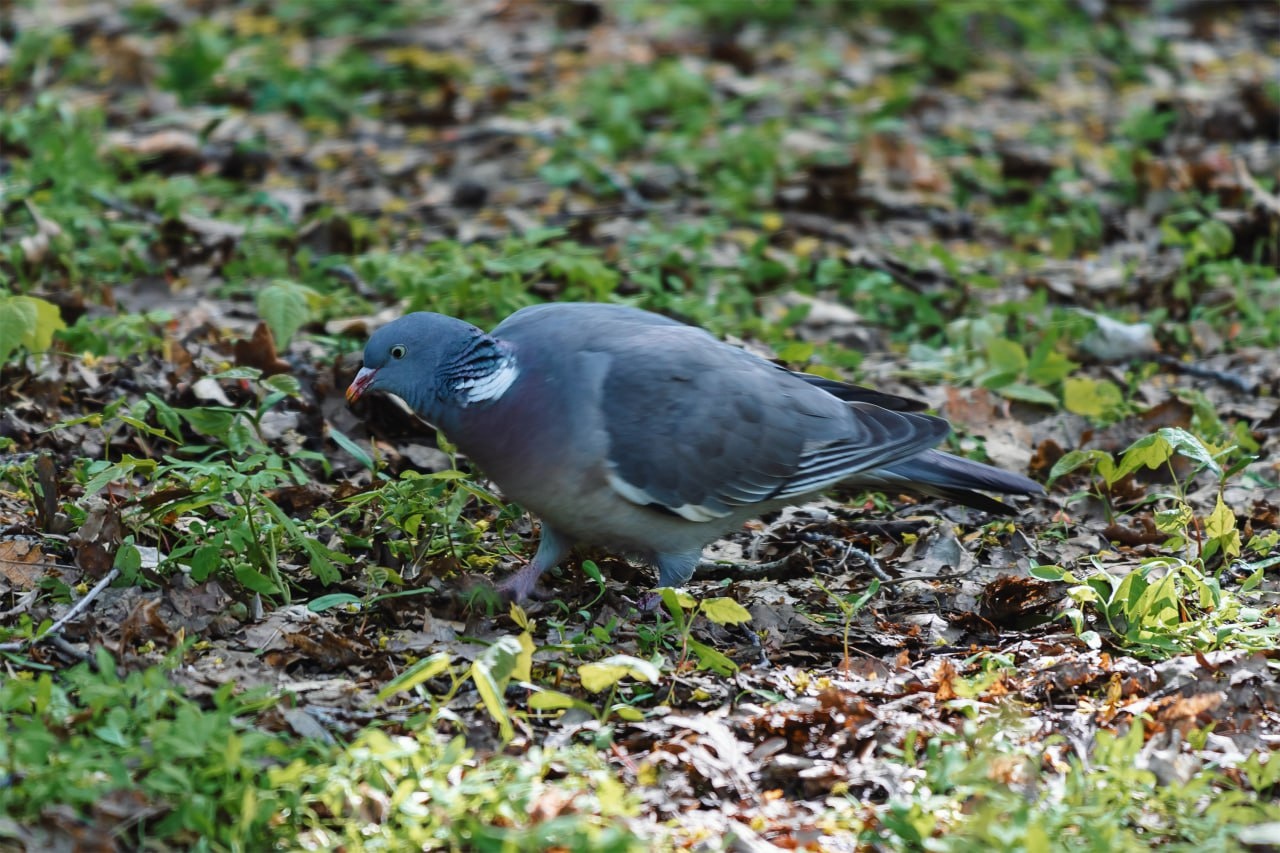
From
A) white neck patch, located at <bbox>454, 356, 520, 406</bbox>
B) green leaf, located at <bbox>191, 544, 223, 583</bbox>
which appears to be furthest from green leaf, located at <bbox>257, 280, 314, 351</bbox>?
green leaf, located at <bbox>191, 544, 223, 583</bbox>

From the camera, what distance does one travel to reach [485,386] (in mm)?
3975

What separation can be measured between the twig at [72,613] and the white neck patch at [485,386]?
99 centimetres

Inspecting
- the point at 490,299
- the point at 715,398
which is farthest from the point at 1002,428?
the point at 490,299

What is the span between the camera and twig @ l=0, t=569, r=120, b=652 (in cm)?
351

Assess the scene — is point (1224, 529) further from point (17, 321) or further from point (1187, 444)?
point (17, 321)

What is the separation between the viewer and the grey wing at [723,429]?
404 cm

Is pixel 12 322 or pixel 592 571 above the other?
pixel 12 322

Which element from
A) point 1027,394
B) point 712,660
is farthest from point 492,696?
point 1027,394

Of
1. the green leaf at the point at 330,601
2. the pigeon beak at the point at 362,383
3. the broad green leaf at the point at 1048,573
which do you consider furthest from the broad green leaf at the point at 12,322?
the broad green leaf at the point at 1048,573

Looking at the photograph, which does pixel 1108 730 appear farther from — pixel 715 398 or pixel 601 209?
pixel 601 209

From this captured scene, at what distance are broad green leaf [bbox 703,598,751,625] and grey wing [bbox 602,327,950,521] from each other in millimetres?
542

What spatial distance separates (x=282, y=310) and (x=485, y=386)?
46.6 inches

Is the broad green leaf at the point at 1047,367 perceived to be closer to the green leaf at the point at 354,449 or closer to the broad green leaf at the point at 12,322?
the green leaf at the point at 354,449

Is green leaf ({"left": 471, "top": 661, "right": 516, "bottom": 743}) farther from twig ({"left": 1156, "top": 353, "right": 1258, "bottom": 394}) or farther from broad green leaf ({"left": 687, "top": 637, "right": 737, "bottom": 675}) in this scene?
twig ({"left": 1156, "top": 353, "right": 1258, "bottom": 394})
